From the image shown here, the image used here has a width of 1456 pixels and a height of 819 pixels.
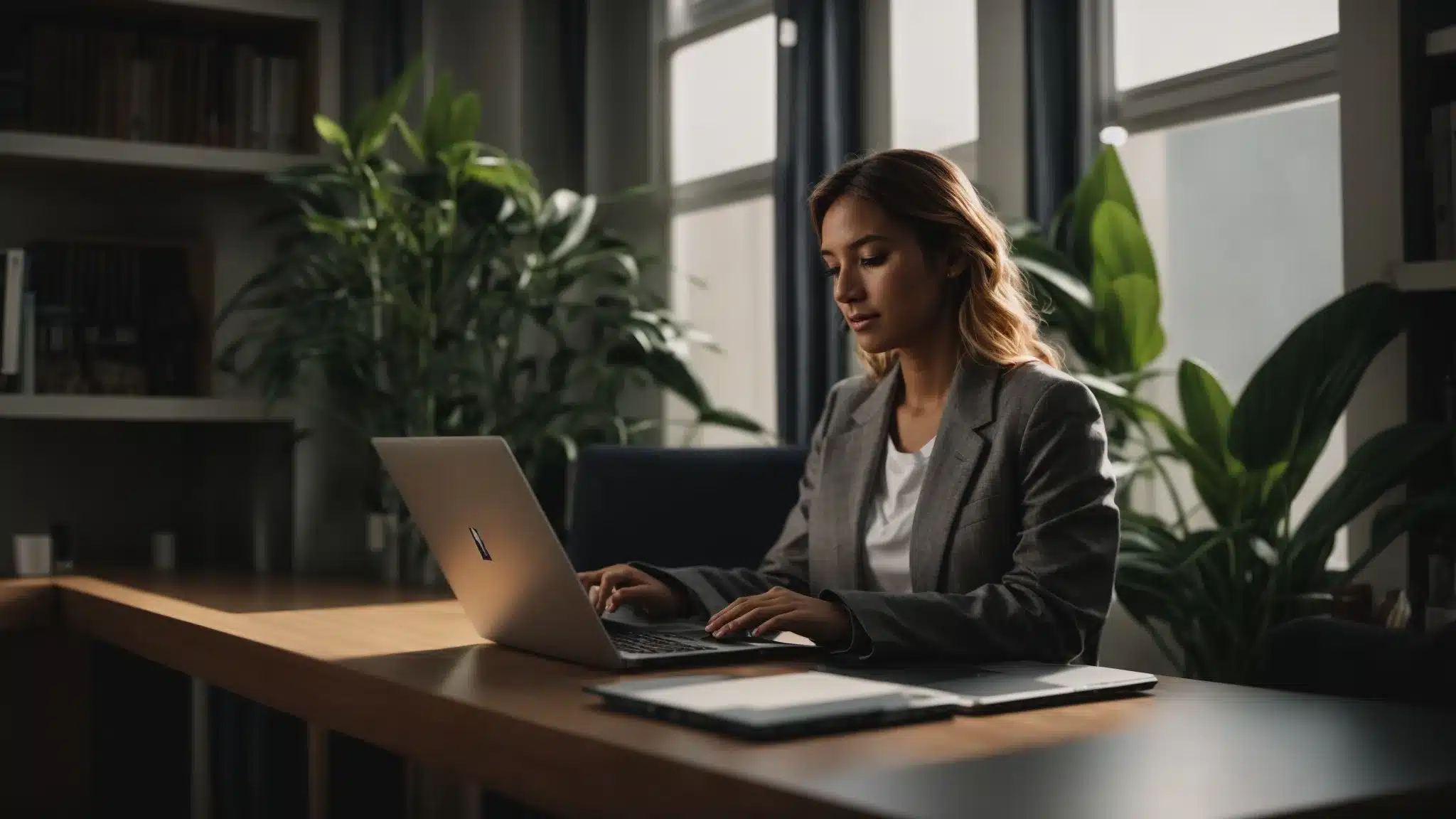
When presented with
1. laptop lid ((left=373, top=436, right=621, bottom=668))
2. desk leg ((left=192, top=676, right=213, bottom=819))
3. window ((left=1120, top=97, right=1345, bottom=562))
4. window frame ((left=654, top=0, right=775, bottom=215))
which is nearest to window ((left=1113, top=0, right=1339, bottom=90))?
window ((left=1120, top=97, right=1345, bottom=562))

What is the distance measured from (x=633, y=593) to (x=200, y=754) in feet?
5.52

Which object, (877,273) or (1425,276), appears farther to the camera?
(1425,276)

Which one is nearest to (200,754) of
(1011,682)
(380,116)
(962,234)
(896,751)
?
(380,116)

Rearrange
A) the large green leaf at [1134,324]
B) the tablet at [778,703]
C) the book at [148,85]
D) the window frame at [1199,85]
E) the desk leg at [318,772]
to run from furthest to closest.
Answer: the book at [148,85]
the window frame at [1199,85]
the large green leaf at [1134,324]
the desk leg at [318,772]
the tablet at [778,703]

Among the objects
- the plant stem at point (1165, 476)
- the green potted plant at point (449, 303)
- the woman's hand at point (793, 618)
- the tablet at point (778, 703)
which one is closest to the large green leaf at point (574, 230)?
the green potted plant at point (449, 303)

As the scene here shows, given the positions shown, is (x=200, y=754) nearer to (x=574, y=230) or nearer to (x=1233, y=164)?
(x=574, y=230)

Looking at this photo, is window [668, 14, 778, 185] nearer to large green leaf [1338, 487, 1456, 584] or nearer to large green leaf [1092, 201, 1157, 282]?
large green leaf [1092, 201, 1157, 282]

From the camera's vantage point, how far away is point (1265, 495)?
234 cm

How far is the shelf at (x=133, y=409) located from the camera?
11.2 ft

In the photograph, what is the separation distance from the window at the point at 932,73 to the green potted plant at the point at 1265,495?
995mm

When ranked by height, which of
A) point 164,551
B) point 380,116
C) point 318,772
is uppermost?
point 380,116

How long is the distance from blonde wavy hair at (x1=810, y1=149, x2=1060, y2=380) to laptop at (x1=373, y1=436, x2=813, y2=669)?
1.50 feet

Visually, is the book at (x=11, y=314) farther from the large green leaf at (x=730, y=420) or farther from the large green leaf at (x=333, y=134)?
the large green leaf at (x=730, y=420)

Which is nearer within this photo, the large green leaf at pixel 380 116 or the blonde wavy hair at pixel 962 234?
the blonde wavy hair at pixel 962 234
